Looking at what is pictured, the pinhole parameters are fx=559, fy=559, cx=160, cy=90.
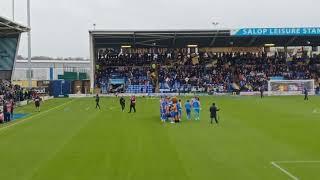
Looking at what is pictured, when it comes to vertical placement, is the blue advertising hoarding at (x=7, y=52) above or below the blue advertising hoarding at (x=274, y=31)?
below

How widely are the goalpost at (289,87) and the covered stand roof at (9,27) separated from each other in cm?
3211

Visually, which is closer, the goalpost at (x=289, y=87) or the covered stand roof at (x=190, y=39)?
the goalpost at (x=289, y=87)

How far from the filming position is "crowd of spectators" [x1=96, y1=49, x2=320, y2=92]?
80.7 meters

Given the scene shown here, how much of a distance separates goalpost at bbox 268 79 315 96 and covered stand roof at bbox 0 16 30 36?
105ft

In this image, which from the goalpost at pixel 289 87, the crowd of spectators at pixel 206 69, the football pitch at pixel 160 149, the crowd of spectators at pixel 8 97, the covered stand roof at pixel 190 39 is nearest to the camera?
the football pitch at pixel 160 149

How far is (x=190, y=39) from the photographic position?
8031 cm

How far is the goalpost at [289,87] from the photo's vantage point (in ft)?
238

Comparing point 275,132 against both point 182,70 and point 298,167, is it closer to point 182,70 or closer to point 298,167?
point 298,167

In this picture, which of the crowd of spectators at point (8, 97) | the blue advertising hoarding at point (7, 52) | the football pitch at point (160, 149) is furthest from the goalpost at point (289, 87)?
the football pitch at point (160, 149)

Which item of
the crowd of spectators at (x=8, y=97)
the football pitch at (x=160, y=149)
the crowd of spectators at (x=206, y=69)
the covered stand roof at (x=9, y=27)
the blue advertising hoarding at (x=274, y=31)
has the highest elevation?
the blue advertising hoarding at (x=274, y=31)

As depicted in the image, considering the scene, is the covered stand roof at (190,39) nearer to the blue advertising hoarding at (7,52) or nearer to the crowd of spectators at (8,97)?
the blue advertising hoarding at (7,52)

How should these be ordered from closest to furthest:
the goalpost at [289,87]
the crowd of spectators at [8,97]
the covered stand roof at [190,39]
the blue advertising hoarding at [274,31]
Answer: the crowd of spectators at [8,97], the goalpost at [289,87], the blue advertising hoarding at [274,31], the covered stand roof at [190,39]

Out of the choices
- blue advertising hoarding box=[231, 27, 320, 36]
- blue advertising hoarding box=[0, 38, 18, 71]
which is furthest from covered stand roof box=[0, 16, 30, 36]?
blue advertising hoarding box=[231, 27, 320, 36]

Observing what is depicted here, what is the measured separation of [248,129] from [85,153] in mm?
11320
